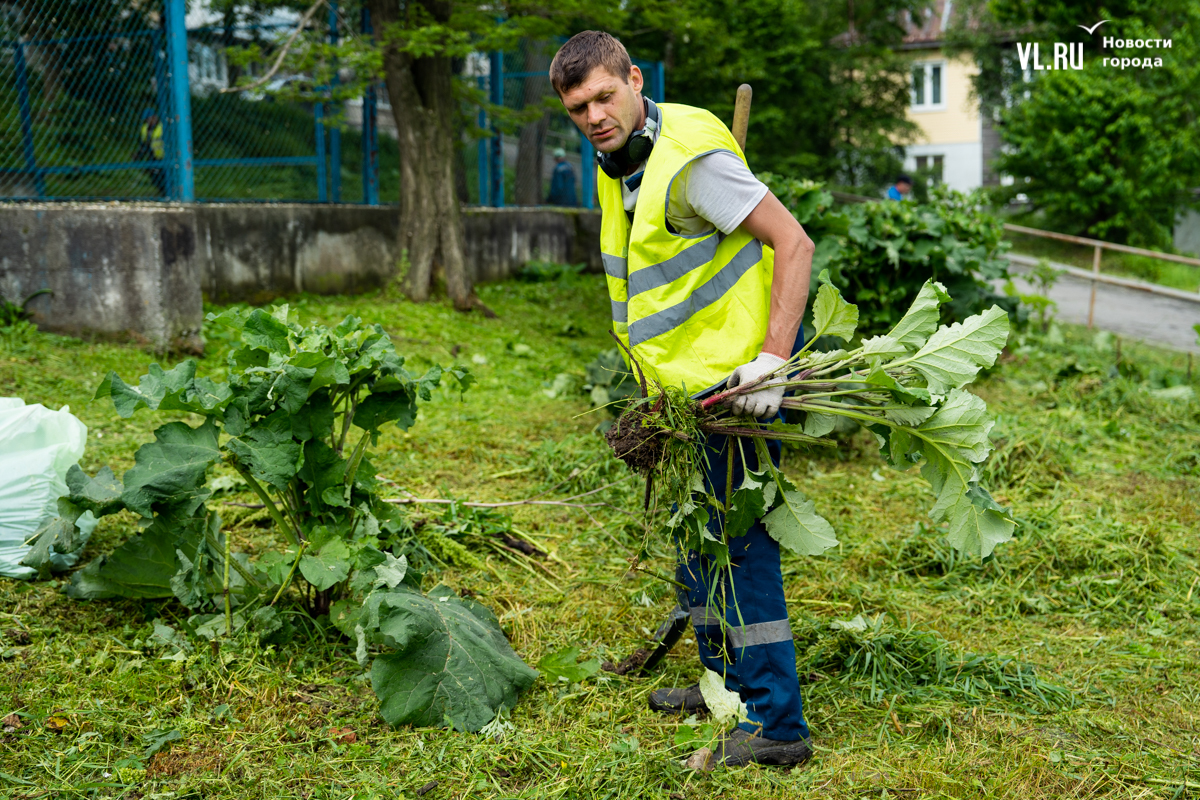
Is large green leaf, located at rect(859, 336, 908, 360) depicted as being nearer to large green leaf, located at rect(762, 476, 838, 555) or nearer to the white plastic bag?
large green leaf, located at rect(762, 476, 838, 555)

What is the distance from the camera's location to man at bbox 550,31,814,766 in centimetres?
250

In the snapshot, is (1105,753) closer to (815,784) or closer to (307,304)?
(815,784)

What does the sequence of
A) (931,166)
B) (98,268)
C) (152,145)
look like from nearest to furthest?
(98,268) < (152,145) < (931,166)

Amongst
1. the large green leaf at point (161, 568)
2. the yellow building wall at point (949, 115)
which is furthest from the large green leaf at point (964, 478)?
the yellow building wall at point (949, 115)

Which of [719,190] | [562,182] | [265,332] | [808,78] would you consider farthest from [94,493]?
[808,78]

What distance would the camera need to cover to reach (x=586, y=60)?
258 centimetres

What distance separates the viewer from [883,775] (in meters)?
2.65

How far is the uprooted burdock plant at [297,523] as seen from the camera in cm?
286

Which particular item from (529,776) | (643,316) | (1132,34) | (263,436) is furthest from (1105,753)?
(1132,34)

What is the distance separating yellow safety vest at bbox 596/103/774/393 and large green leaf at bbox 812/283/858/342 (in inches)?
6.1

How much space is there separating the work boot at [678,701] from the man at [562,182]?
37.4 ft

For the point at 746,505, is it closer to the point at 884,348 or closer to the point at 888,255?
the point at 884,348

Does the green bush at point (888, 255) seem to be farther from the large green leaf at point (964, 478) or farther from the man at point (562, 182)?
the man at point (562, 182)

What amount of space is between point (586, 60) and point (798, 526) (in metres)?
1.42
